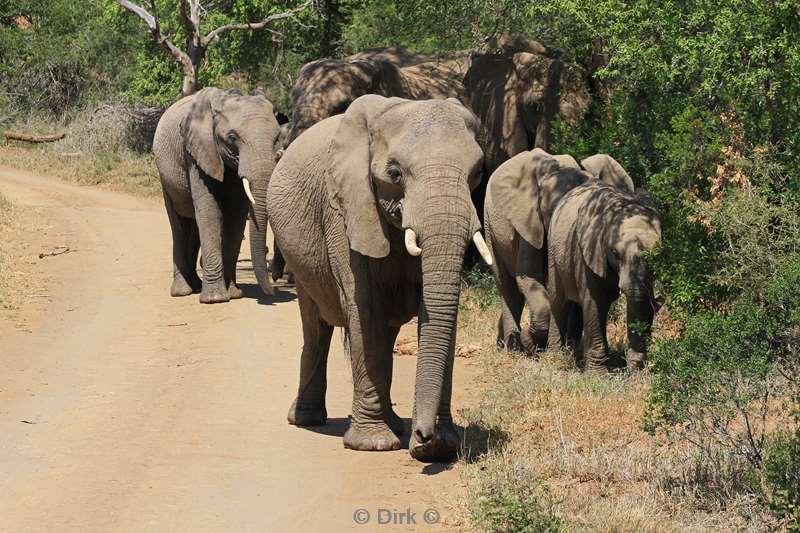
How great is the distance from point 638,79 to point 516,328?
2589 millimetres

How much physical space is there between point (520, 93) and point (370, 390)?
9.00m

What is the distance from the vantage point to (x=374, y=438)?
8.41 meters

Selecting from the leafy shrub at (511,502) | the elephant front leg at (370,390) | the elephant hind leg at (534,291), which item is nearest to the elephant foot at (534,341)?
the elephant hind leg at (534,291)

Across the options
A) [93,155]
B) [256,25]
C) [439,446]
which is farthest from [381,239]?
[93,155]

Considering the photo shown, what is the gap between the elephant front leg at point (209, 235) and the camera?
14.8 metres

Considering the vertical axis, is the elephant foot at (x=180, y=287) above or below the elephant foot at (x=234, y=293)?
below

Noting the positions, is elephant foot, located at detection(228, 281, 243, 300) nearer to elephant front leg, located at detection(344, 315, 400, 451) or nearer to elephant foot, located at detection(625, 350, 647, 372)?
elephant foot, located at detection(625, 350, 647, 372)

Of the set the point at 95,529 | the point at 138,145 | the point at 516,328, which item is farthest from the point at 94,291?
the point at 138,145

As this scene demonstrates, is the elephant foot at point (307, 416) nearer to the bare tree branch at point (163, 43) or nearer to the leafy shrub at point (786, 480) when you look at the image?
the leafy shrub at point (786, 480)

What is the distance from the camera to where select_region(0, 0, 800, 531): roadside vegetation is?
23.5 ft

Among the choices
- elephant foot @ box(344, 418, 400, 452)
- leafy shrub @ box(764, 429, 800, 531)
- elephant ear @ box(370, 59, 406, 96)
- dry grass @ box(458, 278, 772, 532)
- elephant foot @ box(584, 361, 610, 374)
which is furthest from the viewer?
elephant ear @ box(370, 59, 406, 96)

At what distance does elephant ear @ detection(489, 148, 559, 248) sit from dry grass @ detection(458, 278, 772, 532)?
2130 millimetres

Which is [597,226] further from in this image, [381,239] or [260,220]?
[260,220]

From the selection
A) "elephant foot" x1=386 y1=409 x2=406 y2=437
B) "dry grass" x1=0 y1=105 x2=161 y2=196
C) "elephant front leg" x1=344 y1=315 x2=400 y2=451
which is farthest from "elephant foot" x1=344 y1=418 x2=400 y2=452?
"dry grass" x1=0 y1=105 x2=161 y2=196
